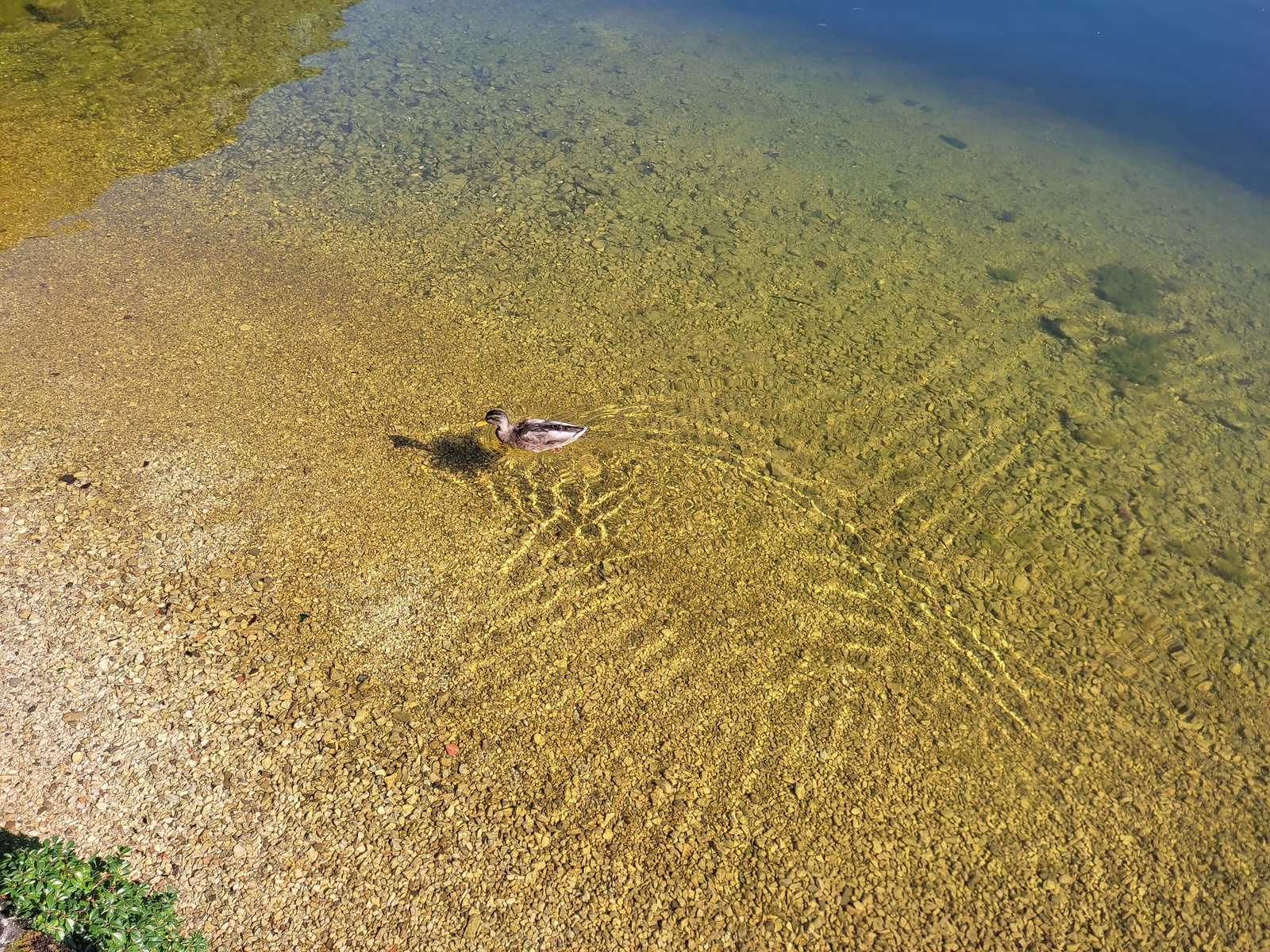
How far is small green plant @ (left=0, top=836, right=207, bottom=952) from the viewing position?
2.30 m

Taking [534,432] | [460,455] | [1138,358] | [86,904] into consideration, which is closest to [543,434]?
[534,432]

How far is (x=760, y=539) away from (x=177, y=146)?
690 cm

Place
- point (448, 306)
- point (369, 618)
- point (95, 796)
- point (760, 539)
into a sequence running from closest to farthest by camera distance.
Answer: point (95, 796) < point (369, 618) < point (760, 539) < point (448, 306)

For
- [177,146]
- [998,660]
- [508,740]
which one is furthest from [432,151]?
[998,660]

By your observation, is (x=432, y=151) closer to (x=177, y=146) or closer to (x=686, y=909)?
(x=177, y=146)

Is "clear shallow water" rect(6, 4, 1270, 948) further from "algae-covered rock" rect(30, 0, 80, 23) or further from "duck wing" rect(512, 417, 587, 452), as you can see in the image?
"algae-covered rock" rect(30, 0, 80, 23)

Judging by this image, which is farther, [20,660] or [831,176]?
[831,176]

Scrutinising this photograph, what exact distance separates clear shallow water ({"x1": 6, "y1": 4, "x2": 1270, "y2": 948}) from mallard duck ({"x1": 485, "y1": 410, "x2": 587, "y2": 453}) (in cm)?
25

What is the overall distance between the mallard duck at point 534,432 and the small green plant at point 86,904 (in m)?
2.69

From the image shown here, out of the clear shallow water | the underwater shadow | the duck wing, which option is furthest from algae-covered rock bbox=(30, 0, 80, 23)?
the duck wing

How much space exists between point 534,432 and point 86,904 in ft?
9.48

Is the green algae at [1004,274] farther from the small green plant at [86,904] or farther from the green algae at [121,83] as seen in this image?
the green algae at [121,83]

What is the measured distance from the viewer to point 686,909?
116 inches

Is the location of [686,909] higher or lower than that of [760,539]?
lower
